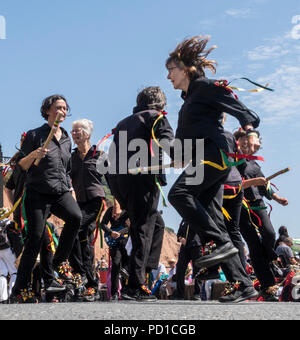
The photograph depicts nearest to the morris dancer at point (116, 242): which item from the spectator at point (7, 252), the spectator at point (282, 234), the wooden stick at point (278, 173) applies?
the spectator at point (7, 252)

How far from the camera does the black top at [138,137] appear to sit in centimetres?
537

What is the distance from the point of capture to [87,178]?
711 cm

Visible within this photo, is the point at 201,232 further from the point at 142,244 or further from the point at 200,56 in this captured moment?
the point at 200,56

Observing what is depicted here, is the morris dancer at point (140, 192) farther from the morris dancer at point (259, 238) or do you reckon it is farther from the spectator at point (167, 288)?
the spectator at point (167, 288)

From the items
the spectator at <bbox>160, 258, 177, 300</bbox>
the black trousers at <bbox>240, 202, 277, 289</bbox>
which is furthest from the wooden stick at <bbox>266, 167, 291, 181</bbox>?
the spectator at <bbox>160, 258, 177, 300</bbox>

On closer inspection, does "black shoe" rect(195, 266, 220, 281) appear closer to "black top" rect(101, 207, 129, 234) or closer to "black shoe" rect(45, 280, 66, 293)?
"black shoe" rect(45, 280, 66, 293)

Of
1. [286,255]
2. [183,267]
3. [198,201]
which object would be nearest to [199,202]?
[198,201]

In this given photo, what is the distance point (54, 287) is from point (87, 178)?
1594 millimetres

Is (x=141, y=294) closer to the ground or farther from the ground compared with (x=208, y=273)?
closer to the ground

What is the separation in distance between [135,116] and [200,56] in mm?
841

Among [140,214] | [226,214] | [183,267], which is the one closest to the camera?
[140,214]

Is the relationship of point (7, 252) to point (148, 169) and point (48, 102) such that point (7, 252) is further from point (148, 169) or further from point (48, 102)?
point (148, 169)

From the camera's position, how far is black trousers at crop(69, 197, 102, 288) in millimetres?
6758
